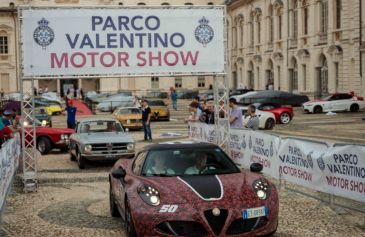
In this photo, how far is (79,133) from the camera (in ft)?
59.7

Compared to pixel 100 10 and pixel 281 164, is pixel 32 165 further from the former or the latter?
pixel 281 164

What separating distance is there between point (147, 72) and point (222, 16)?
245cm

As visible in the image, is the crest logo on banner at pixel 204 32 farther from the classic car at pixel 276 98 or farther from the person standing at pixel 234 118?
the classic car at pixel 276 98

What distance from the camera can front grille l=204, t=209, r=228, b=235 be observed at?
7570mm

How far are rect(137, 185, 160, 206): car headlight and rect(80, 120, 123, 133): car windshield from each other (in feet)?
33.6

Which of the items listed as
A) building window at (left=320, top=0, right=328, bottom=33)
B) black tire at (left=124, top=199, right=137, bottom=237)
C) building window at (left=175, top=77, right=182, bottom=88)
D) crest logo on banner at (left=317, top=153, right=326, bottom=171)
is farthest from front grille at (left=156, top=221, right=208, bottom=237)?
building window at (left=175, top=77, right=182, bottom=88)

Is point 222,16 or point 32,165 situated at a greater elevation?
point 222,16

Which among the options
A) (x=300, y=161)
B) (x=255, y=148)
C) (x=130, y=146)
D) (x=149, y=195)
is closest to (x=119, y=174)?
(x=149, y=195)

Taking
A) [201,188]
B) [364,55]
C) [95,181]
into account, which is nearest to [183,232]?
[201,188]

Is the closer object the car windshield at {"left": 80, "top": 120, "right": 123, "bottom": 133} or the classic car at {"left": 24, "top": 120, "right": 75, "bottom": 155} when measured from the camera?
the car windshield at {"left": 80, "top": 120, "right": 123, "bottom": 133}

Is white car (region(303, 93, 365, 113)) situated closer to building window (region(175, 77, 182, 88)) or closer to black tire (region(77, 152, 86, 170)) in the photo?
black tire (region(77, 152, 86, 170))

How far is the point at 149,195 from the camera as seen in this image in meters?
8.15

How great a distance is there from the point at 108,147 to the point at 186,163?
796 cm

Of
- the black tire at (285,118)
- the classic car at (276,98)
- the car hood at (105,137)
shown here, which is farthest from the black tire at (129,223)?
the classic car at (276,98)
